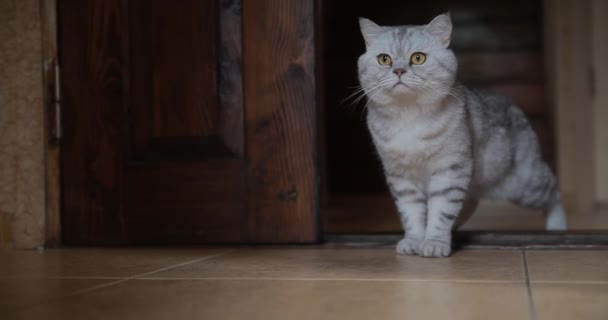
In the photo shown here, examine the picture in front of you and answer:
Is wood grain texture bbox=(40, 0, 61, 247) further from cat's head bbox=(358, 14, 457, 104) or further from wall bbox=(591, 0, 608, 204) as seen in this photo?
wall bbox=(591, 0, 608, 204)

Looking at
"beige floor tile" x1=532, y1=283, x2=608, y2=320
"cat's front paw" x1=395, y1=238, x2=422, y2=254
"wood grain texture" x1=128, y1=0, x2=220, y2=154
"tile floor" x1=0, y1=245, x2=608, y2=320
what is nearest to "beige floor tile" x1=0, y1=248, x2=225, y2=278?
"tile floor" x1=0, y1=245, x2=608, y2=320

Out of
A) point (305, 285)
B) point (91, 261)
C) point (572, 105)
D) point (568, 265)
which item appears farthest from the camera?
point (572, 105)

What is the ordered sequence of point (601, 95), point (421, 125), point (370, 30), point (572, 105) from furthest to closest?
point (601, 95), point (572, 105), point (370, 30), point (421, 125)

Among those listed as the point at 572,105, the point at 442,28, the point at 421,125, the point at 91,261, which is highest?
the point at 442,28

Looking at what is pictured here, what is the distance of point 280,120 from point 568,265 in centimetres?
93

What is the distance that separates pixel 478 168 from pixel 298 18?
2.52 feet

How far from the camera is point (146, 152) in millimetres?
2129

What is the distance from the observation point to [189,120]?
6.89ft

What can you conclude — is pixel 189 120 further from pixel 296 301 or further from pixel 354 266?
pixel 296 301

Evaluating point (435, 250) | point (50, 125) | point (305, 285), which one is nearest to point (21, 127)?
point (50, 125)

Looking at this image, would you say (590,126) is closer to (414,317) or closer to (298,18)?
(298,18)

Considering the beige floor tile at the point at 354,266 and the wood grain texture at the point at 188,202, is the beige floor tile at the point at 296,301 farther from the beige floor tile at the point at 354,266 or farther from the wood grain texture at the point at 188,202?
the wood grain texture at the point at 188,202

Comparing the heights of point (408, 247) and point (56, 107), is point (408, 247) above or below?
below

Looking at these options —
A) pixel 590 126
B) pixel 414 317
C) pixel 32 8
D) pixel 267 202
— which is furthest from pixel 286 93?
pixel 590 126
